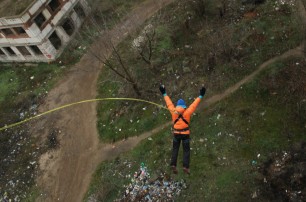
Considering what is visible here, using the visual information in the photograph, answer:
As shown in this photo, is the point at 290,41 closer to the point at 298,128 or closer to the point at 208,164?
the point at 298,128

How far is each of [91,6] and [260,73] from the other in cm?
1496

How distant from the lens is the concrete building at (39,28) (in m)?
23.9

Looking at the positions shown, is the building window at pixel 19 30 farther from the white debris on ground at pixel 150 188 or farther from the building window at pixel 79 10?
the white debris on ground at pixel 150 188

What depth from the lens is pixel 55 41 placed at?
1037 inches

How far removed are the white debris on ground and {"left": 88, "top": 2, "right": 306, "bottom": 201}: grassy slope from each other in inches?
14.9

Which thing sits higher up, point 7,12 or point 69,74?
point 7,12

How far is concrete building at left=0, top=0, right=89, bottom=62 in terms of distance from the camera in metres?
23.9

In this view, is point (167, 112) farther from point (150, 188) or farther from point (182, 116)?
point (182, 116)

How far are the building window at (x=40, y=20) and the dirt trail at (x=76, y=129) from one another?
3625 millimetres

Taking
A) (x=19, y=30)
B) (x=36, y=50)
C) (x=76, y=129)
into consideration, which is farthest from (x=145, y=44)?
(x=19, y=30)

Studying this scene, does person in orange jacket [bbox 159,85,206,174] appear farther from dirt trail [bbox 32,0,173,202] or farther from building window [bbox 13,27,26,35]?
building window [bbox 13,27,26,35]

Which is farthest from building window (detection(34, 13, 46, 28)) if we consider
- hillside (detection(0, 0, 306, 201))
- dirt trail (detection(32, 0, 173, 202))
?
dirt trail (detection(32, 0, 173, 202))

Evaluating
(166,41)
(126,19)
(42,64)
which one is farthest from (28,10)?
(166,41)

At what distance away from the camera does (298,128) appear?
16359 millimetres
